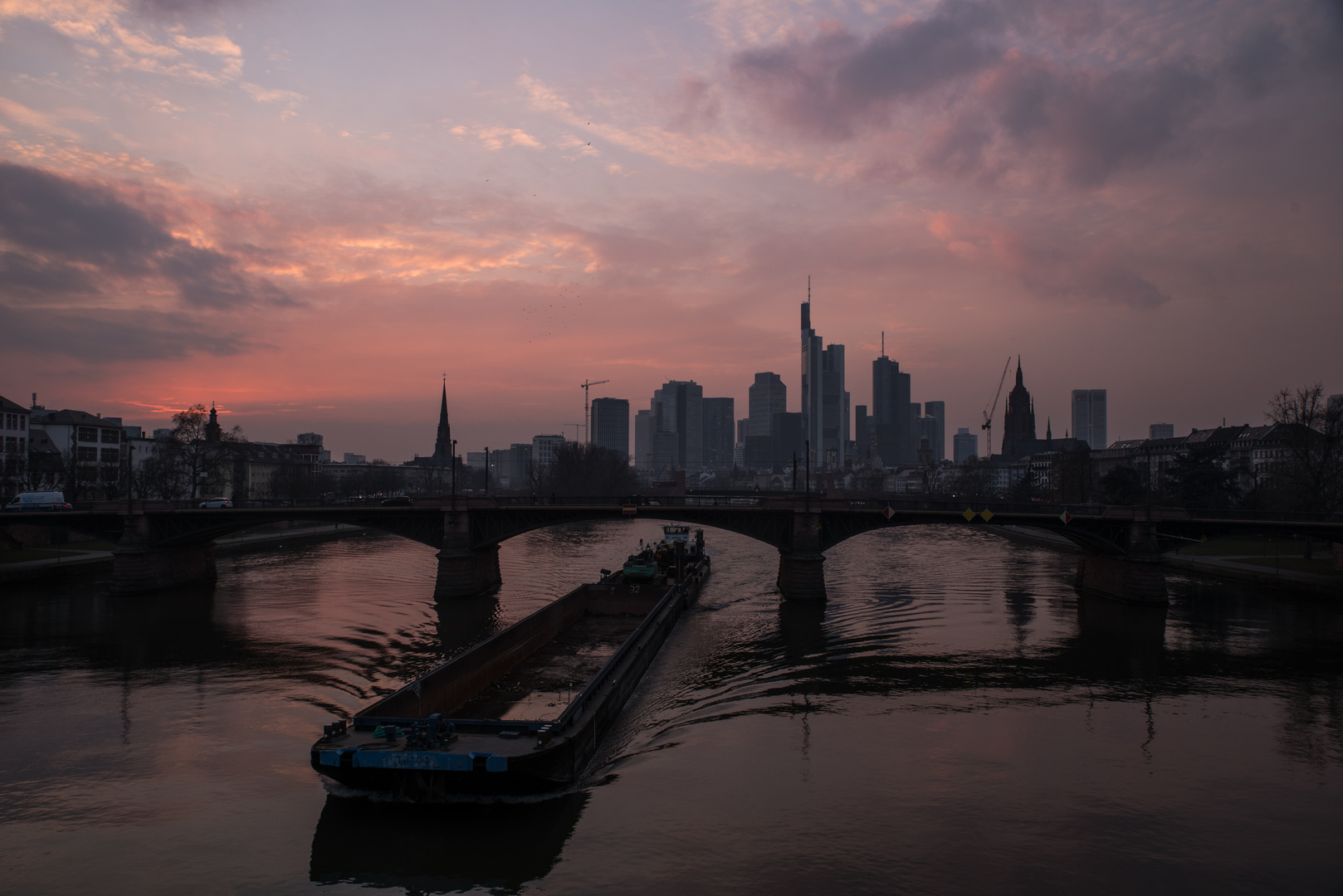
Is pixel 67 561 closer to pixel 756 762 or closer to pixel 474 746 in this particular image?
pixel 474 746

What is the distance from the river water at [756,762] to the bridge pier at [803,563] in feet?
13.0

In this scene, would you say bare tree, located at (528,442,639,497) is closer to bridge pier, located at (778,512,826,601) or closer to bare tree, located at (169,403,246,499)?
bare tree, located at (169,403,246,499)

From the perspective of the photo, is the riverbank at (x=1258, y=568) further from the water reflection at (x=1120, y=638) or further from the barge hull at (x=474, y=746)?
the barge hull at (x=474, y=746)

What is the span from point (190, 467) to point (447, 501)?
228 feet

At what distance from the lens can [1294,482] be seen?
238ft

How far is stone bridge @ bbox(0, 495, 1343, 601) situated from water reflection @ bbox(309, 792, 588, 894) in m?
36.4

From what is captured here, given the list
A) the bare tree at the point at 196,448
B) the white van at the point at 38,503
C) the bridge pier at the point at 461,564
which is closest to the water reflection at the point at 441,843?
the bridge pier at the point at 461,564

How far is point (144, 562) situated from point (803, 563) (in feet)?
170

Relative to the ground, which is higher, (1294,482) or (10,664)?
(1294,482)

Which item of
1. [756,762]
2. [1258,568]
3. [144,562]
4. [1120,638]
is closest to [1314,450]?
[1258,568]

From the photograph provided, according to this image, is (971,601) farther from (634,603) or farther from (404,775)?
(404,775)

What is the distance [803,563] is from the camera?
181 feet

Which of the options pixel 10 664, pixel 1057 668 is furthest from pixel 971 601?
pixel 10 664

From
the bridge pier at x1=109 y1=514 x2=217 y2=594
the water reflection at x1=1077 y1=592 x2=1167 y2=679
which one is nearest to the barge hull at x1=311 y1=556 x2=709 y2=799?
the water reflection at x1=1077 y1=592 x2=1167 y2=679
